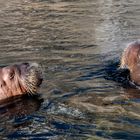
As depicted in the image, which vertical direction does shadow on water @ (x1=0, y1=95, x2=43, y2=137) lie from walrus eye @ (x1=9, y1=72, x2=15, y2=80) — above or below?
below

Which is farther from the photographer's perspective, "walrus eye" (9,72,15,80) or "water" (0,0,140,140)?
"walrus eye" (9,72,15,80)

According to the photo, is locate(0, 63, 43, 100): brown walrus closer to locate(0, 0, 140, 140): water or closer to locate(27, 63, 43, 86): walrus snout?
locate(27, 63, 43, 86): walrus snout

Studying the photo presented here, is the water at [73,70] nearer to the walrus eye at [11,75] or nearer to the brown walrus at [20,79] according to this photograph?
the brown walrus at [20,79]

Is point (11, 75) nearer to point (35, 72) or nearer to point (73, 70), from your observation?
point (35, 72)

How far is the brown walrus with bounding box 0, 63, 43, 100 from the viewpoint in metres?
8.03

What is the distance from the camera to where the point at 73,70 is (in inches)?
399

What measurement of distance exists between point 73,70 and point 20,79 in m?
2.20

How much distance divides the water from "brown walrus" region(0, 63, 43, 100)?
20 cm

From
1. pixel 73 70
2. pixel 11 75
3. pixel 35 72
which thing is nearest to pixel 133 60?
pixel 35 72

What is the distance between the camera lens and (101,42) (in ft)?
43.0

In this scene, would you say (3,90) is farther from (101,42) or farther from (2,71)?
(101,42)

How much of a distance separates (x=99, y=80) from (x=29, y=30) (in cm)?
658

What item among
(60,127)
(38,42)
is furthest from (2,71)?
(38,42)

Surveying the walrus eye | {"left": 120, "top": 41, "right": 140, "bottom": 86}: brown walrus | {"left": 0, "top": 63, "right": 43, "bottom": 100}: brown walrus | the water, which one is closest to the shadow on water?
the water
